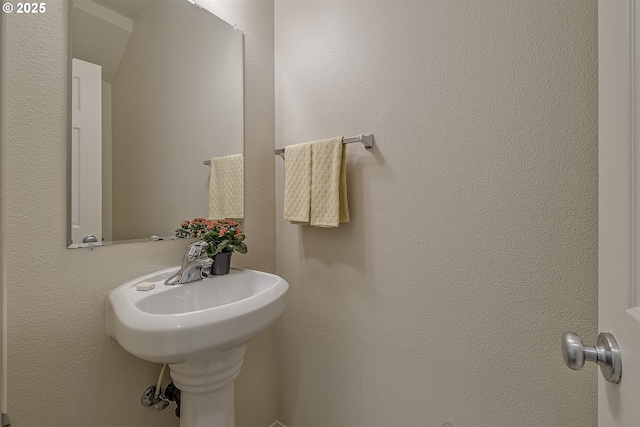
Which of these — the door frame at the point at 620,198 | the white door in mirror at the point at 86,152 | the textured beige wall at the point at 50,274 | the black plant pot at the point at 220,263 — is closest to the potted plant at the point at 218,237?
the black plant pot at the point at 220,263

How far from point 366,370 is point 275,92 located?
4.22 feet

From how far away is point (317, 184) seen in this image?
118 centimetres

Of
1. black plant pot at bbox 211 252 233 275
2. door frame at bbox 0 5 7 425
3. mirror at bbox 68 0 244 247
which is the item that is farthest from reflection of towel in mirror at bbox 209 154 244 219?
door frame at bbox 0 5 7 425

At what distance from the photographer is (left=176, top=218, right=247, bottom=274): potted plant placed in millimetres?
1102

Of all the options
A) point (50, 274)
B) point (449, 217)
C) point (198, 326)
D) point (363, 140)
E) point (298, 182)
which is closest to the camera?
point (198, 326)

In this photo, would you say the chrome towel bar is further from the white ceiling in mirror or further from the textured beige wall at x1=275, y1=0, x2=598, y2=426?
the white ceiling in mirror

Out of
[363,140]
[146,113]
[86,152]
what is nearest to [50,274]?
[86,152]

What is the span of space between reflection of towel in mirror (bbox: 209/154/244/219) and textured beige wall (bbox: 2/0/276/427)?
1.02 ft

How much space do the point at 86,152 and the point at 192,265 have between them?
458 millimetres

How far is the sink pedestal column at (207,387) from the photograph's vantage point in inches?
34.4

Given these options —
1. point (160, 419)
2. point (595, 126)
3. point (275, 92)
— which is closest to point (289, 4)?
point (275, 92)

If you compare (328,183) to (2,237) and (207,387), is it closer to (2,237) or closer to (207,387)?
(207,387)

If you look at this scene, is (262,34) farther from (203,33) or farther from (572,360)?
(572,360)

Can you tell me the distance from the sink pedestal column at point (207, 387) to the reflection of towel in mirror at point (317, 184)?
0.54m
